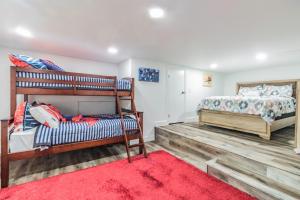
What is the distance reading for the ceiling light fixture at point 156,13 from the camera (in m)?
1.56

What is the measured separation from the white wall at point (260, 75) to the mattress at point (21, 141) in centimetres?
580

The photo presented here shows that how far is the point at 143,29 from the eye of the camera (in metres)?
Result: 2.02

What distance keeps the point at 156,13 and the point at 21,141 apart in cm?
232

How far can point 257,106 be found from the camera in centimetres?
290

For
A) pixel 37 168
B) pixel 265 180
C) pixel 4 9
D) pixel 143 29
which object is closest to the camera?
pixel 4 9

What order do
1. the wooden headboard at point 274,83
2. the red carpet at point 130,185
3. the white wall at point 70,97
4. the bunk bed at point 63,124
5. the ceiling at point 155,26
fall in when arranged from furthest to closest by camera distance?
the wooden headboard at point 274,83, the white wall at point 70,97, the bunk bed at point 63,124, the red carpet at point 130,185, the ceiling at point 155,26

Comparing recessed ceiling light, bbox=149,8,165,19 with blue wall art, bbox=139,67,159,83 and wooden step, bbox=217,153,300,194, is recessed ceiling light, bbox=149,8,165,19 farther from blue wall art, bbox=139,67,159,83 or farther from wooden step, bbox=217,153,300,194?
wooden step, bbox=217,153,300,194

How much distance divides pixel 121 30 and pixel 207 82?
12.7 ft

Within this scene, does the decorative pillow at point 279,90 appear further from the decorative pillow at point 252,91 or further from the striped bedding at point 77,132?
the striped bedding at point 77,132

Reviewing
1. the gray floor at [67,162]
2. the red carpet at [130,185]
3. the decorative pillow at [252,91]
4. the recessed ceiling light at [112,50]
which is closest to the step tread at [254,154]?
the gray floor at [67,162]

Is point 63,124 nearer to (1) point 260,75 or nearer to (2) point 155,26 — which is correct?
(2) point 155,26

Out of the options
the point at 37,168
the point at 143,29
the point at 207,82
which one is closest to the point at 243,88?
the point at 207,82

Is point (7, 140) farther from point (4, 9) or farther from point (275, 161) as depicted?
point (275, 161)

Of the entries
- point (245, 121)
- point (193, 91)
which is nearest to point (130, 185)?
point (245, 121)
